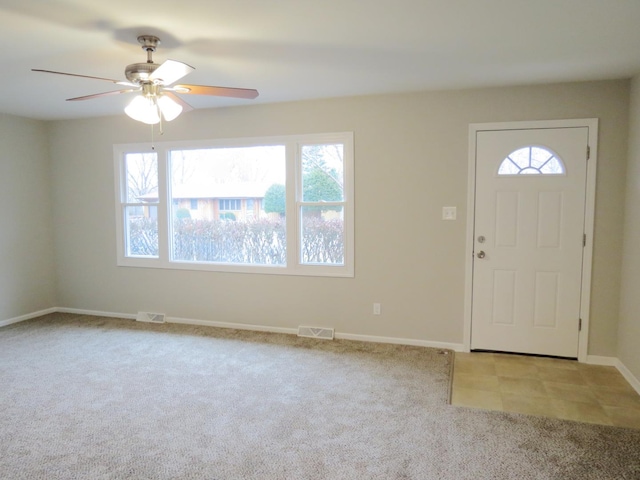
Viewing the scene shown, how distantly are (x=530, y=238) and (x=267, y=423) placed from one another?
106 inches

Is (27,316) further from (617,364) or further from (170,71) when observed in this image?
(617,364)

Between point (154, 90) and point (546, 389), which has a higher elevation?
point (154, 90)

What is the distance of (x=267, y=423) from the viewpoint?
101 inches

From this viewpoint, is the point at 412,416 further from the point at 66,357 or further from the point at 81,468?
the point at 66,357

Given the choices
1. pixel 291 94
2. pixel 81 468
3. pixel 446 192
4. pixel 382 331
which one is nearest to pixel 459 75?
pixel 446 192

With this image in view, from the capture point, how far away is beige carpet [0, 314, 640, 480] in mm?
2143

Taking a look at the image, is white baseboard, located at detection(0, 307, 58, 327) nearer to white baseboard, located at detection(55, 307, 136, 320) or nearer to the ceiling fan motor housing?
white baseboard, located at detection(55, 307, 136, 320)

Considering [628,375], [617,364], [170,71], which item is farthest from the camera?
[617,364]

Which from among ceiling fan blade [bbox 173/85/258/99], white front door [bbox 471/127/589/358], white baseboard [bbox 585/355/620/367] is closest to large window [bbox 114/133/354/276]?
white front door [bbox 471/127/589/358]

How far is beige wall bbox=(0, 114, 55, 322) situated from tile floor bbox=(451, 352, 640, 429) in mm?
4943

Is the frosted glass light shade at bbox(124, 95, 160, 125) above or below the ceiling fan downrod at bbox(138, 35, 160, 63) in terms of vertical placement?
below

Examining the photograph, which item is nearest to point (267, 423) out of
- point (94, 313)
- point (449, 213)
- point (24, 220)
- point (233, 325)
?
point (233, 325)

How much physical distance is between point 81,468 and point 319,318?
97.0 inches

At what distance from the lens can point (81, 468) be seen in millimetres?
2127
